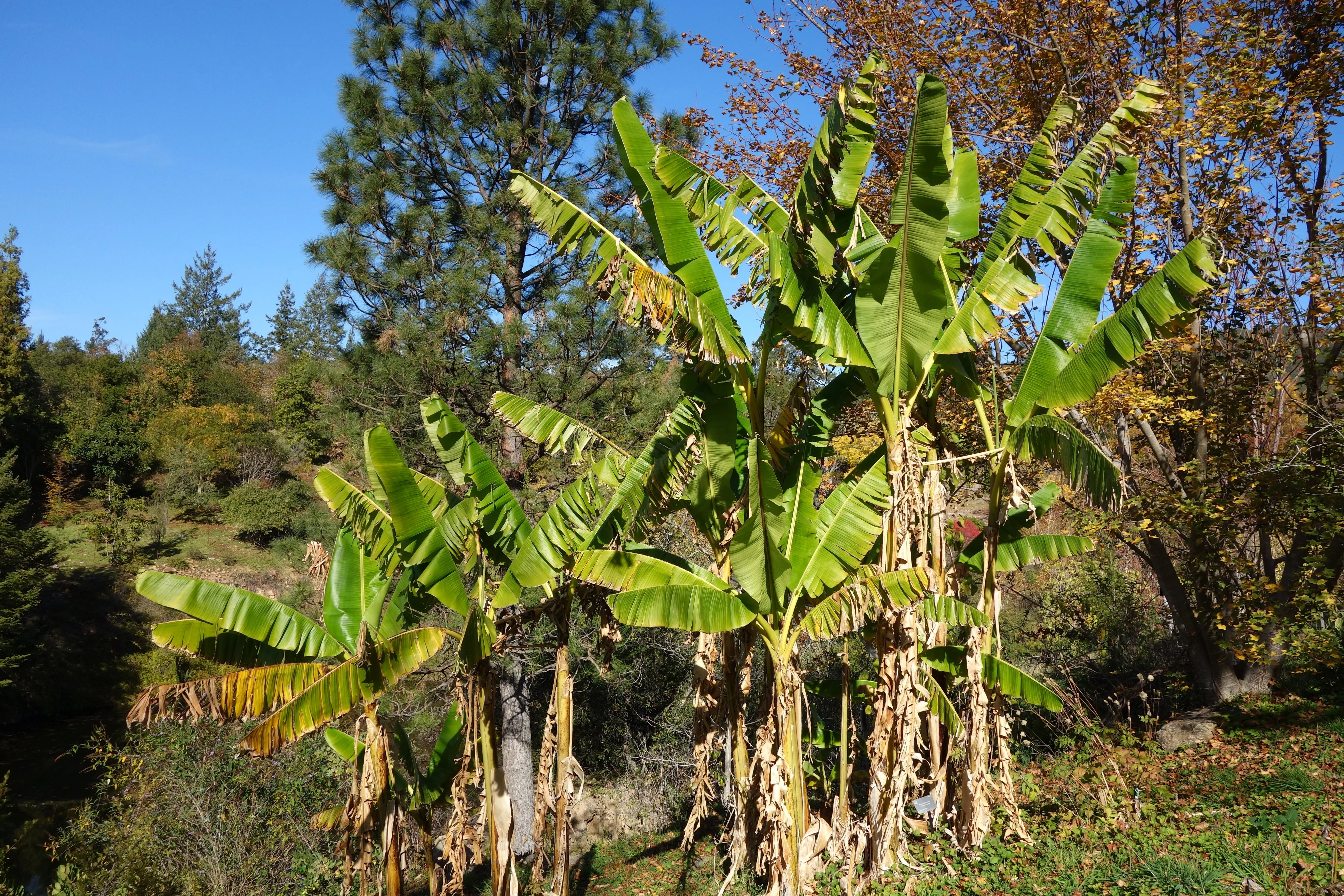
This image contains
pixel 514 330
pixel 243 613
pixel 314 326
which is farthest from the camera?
pixel 314 326

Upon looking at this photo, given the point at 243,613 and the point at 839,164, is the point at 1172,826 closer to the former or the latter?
the point at 839,164

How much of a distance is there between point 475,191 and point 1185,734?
37.0ft

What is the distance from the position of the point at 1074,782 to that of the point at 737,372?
511cm

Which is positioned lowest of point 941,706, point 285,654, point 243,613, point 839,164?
point 941,706

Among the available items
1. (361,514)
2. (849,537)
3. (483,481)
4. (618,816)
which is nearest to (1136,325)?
(849,537)

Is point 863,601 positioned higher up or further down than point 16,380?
further down

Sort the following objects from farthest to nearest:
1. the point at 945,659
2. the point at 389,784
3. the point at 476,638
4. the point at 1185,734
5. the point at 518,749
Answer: the point at 518,749 < the point at 1185,734 < the point at 945,659 < the point at 389,784 < the point at 476,638

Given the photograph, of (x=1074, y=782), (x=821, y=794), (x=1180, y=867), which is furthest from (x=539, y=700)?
(x=1180, y=867)

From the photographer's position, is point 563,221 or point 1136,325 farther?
point 563,221

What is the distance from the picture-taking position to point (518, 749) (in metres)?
11.2

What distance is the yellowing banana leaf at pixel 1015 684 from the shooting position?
6.20m

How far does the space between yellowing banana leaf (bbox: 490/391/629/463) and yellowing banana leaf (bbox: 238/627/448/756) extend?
6.07ft

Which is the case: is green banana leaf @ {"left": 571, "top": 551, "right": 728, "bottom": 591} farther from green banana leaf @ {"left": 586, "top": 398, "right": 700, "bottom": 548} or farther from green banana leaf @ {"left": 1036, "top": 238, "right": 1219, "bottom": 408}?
green banana leaf @ {"left": 1036, "top": 238, "right": 1219, "bottom": 408}

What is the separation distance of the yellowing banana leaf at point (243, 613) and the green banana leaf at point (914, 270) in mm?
4563
